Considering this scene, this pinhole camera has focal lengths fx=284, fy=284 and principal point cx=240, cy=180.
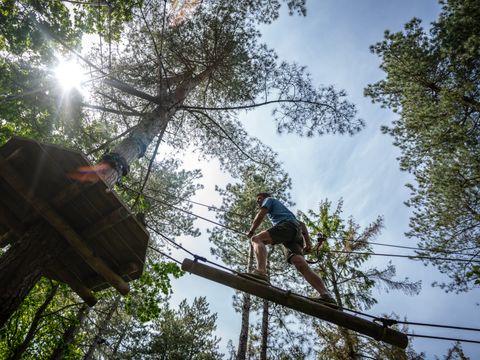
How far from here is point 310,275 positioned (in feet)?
13.1

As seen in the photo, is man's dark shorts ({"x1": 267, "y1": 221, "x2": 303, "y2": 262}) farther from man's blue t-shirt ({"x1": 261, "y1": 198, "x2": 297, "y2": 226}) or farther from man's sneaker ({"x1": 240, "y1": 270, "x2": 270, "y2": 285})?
man's sneaker ({"x1": 240, "y1": 270, "x2": 270, "y2": 285})

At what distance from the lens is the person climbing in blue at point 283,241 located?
12.8ft

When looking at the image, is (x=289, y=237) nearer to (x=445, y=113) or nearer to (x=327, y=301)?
(x=327, y=301)

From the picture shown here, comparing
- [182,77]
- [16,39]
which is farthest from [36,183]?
[182,77]

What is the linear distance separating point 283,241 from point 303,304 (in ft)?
3.65

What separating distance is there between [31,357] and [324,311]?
Result: 475 inches

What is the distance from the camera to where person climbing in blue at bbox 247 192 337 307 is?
3.92 metres

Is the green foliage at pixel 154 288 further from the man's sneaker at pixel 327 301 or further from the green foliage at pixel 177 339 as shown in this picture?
the green foliage at pixel 177 339

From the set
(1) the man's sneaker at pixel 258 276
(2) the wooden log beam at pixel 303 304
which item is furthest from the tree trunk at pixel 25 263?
(1) the man's sneaker at pixel 258 276

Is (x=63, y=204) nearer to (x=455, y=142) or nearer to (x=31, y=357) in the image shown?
(x=31, y=357)

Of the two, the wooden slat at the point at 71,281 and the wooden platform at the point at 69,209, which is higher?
the wooden platform at the point at 69,209

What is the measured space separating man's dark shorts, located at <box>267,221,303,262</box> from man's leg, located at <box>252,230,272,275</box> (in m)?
0.10

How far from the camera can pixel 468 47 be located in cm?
852

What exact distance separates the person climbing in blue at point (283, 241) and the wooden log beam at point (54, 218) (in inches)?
81.2
